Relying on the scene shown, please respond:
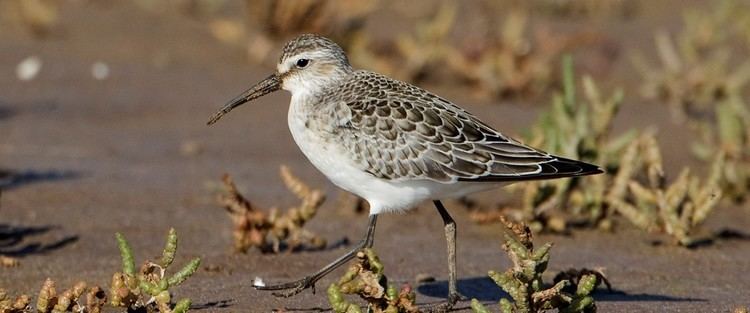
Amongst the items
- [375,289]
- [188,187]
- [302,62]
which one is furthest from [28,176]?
[375,289]

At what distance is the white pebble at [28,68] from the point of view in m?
9.87

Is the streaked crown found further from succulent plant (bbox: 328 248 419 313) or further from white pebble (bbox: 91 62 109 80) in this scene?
white pebble (bbox: 91 62 109 80)

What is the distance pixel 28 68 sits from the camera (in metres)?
9.96

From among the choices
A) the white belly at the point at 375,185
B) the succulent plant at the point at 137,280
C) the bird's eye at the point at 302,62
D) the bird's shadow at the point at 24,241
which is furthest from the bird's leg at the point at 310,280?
the bird's shadow at the point at 24,241

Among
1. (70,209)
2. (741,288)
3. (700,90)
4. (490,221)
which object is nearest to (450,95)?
(700,90)

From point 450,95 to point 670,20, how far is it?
12.9 ft

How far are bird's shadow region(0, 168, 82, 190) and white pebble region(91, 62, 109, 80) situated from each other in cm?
238

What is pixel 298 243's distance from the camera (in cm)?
606

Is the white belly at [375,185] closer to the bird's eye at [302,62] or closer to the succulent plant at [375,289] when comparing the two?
the bird's eye at [302,62]

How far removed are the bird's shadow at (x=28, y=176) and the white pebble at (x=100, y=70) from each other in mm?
2385

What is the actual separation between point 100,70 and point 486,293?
554 centimetres

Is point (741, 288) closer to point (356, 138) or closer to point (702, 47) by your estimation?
point (356, 138)

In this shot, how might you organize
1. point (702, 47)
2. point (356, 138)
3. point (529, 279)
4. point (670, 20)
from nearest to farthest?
point (529, 279) → point (356, 138) → point (702, 47) → point (670, 20)

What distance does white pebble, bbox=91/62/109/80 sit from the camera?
32.7 feet
